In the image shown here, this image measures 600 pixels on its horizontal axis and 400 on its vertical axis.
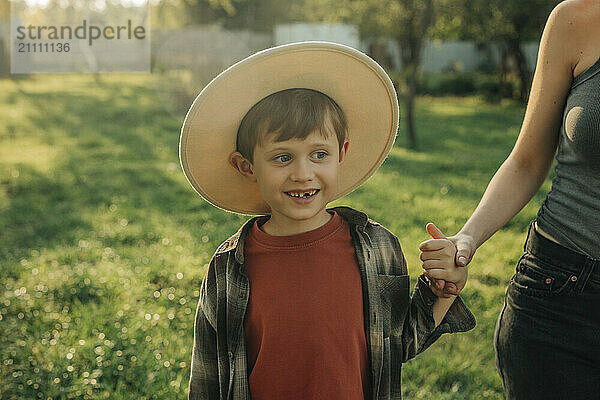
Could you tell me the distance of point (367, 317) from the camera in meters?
1.76

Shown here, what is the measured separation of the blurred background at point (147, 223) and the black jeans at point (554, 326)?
1422 millimetres

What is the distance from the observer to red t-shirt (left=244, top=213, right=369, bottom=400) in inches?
66.4

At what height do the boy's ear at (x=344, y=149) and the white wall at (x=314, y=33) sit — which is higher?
the white wall at (x=314, y=33)

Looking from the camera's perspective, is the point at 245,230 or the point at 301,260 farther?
the point at 245,230

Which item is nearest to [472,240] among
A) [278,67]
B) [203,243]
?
[278,67]

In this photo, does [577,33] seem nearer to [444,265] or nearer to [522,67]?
[444,265]

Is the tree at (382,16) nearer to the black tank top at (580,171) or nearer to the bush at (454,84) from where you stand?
the bush at (454,84)

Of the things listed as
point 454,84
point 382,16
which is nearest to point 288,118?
point 382,16

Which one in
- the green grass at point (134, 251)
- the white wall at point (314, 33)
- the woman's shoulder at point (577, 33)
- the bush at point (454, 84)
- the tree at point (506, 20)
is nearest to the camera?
the woman's shoulder at point (577, 33)

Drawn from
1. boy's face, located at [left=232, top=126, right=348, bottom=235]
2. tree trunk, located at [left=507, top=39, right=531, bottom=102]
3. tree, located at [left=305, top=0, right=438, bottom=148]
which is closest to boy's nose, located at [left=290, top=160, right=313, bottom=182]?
boy's face, located at [left=232, top=126, right=348, bottom=235]

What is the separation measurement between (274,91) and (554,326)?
101cm

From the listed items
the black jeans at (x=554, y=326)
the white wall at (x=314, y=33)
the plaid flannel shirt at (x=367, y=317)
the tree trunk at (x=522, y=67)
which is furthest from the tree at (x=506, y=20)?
the plaid flannel shirt at (x=367, y=317)

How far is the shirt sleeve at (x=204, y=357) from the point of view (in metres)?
1.88

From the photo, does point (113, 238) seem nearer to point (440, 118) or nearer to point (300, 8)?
point (440, 118)
